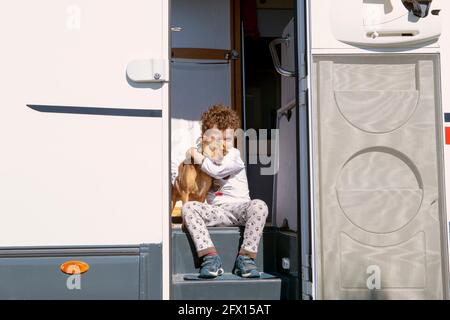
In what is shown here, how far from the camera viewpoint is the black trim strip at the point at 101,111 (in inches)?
107

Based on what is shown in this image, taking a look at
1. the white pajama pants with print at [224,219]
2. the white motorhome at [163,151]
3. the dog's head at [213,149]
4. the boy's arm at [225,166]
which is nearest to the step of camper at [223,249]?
the white pajama pants with print at [224,219]

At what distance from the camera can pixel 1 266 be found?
262 cm

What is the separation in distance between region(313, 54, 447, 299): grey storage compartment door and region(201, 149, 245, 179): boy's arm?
0.83 metres

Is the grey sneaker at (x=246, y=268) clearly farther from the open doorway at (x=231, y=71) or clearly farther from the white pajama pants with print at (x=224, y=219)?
the open doorway at (x=231, y=71)

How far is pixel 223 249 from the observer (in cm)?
330

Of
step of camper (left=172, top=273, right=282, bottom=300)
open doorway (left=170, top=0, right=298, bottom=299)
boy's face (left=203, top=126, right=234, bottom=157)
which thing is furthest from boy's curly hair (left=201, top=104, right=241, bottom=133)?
step of camper (left=172, top=273, right=282, bottom=300)

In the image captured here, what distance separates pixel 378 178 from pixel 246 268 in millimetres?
854

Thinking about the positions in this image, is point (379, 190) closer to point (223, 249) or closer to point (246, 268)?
point (246, 268)

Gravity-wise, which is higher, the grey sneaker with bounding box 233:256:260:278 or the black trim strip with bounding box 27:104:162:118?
the black trim strip with bounding box 27:104:162:118

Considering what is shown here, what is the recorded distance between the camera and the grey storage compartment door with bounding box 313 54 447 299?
9.18 ft

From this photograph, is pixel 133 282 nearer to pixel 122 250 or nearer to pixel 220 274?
pixel 122 250

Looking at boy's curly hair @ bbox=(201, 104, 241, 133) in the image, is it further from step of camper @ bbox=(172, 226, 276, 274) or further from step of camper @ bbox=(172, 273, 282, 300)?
→ step of camper @ bbox=(172, 273, 282, 300)

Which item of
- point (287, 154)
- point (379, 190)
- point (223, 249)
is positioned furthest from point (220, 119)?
point (379, 190)
